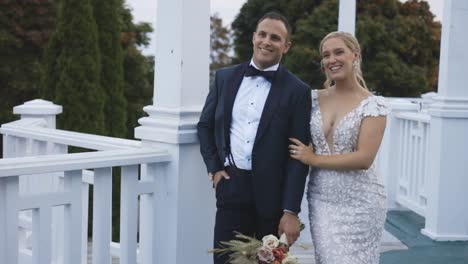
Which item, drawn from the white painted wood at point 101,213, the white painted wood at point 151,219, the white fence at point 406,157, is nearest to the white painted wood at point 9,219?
the white painted wood at point 101,213

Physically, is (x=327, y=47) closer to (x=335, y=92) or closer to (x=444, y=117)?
(x=335, y=92)

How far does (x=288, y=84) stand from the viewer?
2.94m

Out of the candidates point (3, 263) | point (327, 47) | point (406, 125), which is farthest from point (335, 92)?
point (406, 125)

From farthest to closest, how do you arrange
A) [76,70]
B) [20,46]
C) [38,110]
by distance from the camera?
[20,46]
[76,70]
[38,110]

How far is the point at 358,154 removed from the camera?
2867mm

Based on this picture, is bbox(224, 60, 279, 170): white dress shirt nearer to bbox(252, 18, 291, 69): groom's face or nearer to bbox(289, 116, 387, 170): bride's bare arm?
bbox(252, 18, 291, 69): groom's face

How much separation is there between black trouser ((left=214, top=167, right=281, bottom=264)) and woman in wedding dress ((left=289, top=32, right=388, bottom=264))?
24 cm

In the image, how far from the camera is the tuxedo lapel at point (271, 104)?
9.48 ft

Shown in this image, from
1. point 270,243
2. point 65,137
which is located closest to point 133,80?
point 65,137

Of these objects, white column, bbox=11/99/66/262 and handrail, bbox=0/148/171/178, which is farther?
white column, bbox=11/99/66/262

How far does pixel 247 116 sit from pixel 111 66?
10.2 meters

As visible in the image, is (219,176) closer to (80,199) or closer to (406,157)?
(80,199)

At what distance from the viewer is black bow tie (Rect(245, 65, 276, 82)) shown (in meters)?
2.95

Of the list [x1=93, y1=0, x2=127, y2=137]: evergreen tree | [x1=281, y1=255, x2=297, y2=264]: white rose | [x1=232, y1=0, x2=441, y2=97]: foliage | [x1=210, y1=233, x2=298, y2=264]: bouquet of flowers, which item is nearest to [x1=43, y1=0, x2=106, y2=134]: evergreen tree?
[x1=93, y1=0, x2=127, y2=137]: evergreen tree
